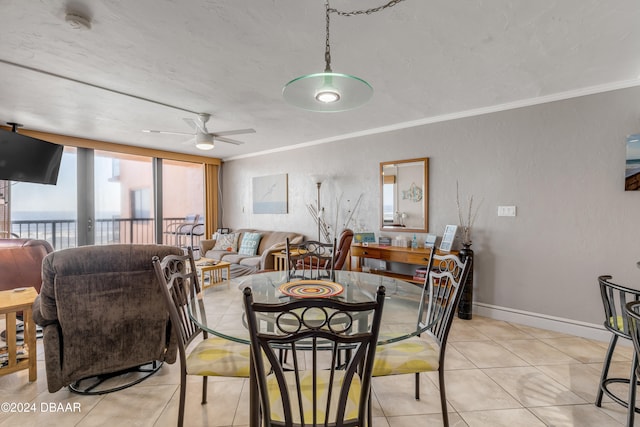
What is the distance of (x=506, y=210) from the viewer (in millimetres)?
3320

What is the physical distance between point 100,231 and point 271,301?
17.2 ft

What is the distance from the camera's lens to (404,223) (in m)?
4.10

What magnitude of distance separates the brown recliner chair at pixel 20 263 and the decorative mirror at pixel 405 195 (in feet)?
13.0

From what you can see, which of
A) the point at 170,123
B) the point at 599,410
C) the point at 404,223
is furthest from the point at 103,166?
the point at 599,410

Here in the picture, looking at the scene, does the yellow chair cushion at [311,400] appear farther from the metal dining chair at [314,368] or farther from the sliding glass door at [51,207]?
the sliding glass door at [51,207]

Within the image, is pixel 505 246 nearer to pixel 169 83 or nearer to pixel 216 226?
pixel 169 83

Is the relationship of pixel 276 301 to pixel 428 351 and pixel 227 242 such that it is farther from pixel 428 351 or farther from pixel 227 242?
pixel 227 242

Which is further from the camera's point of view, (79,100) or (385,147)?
(385,147)

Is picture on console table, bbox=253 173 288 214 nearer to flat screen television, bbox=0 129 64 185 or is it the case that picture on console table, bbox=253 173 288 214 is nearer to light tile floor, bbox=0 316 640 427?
flat screen television, bbox=0 129 64 185

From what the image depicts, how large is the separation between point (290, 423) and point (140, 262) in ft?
4.92

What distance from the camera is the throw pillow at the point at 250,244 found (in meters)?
5.40

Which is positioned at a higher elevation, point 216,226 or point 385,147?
point 385,147

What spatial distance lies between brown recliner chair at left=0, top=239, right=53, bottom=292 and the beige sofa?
224 centimetres

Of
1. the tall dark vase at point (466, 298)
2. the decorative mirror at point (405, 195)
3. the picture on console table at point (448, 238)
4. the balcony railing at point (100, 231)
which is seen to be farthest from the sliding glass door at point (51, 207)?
the tall dark vase at point (466, 298)
